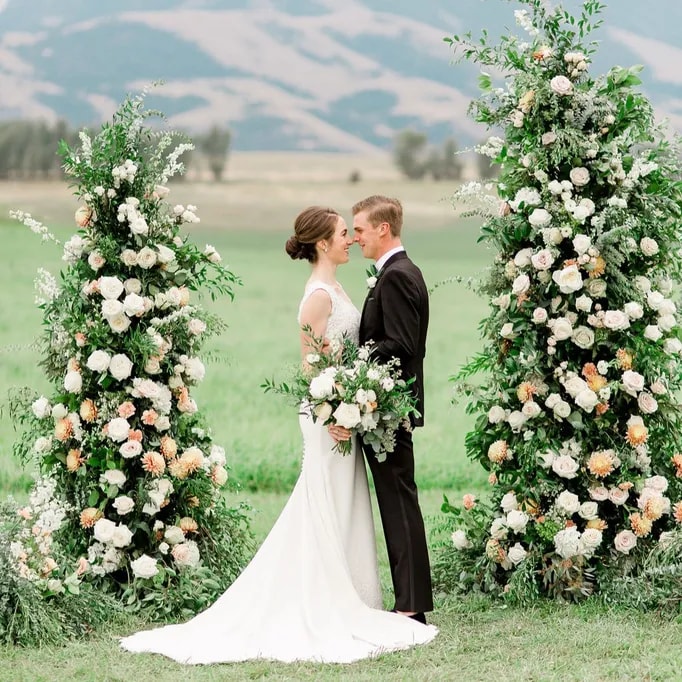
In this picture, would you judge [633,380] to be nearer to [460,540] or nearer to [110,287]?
[460,540]

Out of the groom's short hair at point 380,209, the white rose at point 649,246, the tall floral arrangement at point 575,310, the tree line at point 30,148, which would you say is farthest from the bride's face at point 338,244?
the tree line at point 30,148

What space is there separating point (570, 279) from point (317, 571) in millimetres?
2123

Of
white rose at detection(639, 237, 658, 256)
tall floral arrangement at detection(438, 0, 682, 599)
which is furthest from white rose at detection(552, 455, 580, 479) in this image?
white rose at detection(639, 237, 658, 256)

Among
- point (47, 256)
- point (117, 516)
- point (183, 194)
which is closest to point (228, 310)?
point (47, 256)

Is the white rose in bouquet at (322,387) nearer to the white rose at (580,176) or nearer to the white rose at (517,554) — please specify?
the white rose at (517,554)

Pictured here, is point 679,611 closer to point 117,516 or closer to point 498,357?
point 498,357

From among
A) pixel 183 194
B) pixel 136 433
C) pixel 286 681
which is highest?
pixel 183 194

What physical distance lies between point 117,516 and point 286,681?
5.77 ft

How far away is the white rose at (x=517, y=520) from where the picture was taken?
6.54 m

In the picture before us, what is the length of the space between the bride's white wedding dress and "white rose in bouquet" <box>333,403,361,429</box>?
370 mm

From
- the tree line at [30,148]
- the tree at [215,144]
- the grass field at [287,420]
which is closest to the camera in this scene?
the grass field at [287,420]

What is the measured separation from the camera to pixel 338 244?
6145 millimetres

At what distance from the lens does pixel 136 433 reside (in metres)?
6.50

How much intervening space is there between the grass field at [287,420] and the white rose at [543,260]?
0.64 meters
